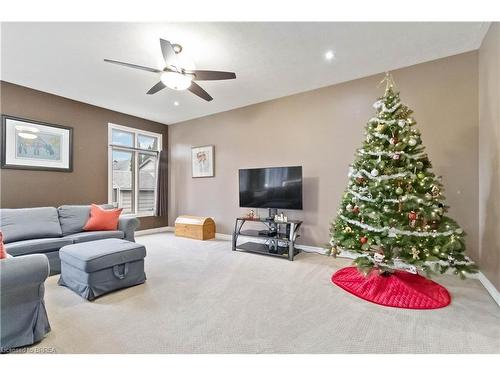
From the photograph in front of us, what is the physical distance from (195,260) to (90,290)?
146cm

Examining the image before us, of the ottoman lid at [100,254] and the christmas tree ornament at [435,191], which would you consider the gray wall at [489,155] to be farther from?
the ottoman lid at [100,254]

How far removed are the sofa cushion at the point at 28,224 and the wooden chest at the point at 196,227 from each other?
2.18m

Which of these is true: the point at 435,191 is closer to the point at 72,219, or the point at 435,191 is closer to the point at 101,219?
the point at 101,219

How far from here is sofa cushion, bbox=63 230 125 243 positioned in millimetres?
3261

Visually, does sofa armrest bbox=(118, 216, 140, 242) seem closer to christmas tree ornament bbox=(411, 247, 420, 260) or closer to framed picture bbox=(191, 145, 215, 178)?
framed picture bbox=(191, 145, 215, 178)

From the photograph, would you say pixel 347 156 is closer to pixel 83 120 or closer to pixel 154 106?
pixel 154 106

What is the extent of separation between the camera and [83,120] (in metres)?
4.52

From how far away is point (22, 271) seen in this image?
5.10ft

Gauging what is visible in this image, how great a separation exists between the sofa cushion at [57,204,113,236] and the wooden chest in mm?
1823

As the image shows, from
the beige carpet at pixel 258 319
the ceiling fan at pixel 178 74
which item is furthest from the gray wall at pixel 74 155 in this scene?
the ceiling fan at pixel 178 74

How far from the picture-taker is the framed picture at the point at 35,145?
3650 millimetres

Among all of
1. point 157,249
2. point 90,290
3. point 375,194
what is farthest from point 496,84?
point 157,249

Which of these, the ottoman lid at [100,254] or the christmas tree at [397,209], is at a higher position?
the christmas tree at [397,209]

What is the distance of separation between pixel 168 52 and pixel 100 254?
208 cm
